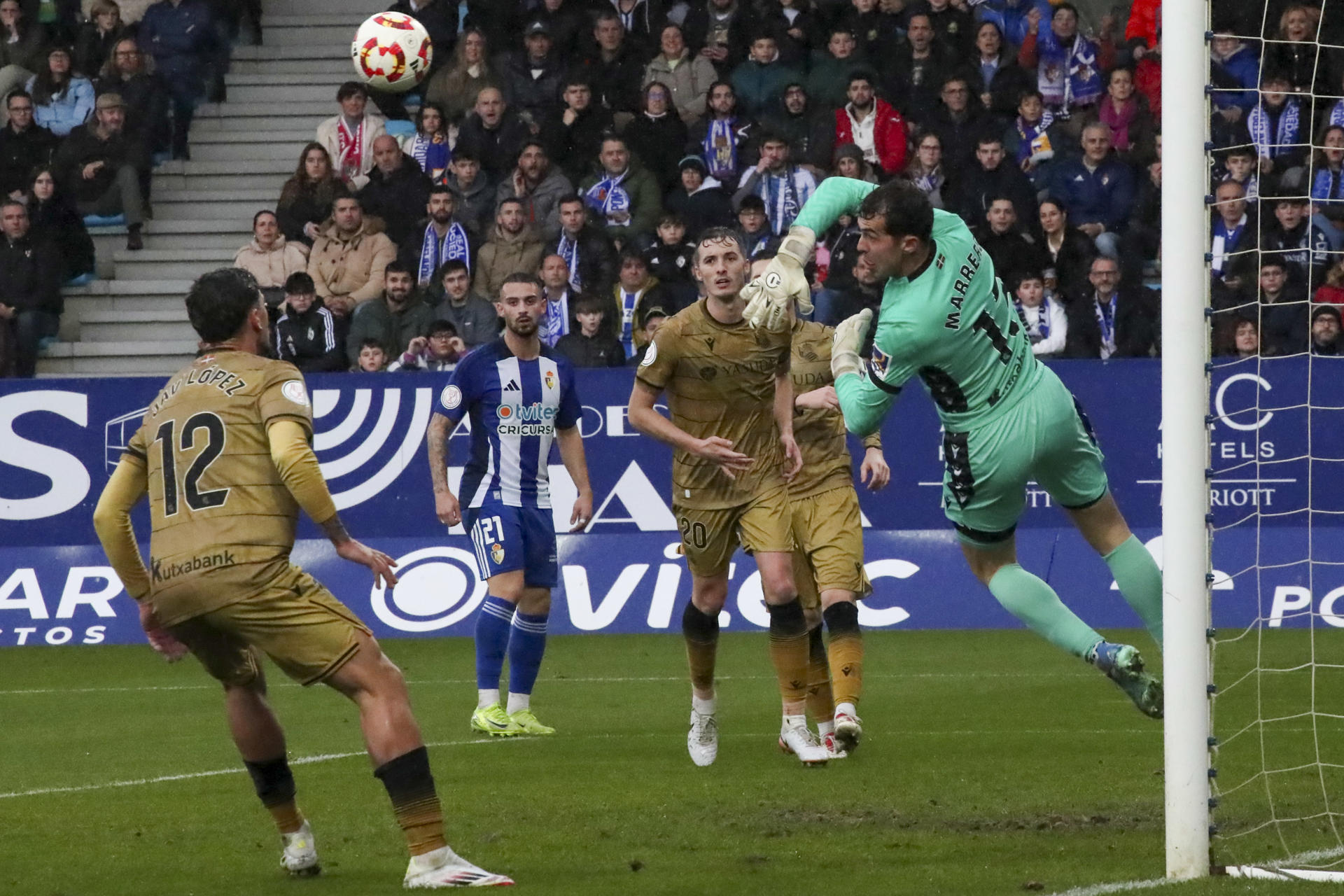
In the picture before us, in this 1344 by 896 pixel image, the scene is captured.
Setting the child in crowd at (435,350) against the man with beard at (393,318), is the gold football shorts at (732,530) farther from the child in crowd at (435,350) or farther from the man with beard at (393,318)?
the man with beard at (393,318)

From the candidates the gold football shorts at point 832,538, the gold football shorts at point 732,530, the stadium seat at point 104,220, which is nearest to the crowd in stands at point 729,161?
the stadium seat at point 104,220

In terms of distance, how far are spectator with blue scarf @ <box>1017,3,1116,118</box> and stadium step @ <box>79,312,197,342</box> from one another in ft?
28.9

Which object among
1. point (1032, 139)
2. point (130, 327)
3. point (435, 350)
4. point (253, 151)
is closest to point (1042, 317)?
point (1032, 139)

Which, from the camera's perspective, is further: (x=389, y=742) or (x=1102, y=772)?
(x=1102, y=772)

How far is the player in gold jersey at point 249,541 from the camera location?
19.1ft

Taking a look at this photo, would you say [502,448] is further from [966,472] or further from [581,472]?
[966,472]

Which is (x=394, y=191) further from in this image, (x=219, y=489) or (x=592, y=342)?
(x=219, y=489)

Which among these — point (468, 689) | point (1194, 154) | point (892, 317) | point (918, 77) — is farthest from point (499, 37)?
point (1194, 154)

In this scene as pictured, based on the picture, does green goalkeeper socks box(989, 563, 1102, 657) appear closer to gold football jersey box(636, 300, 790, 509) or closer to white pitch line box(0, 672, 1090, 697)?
gold football jersey box(636, 300, 790, 509)

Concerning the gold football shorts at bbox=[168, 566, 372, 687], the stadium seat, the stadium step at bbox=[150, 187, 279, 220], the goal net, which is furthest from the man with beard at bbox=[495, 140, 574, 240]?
the gold football shorts at bbox=[168, 566, 372, 687]

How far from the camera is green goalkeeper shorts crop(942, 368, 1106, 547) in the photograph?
7.20 m

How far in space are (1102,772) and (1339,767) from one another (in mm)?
959

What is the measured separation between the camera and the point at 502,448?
407 inches

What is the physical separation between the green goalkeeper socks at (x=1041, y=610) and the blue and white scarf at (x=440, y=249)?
35.7 ft
